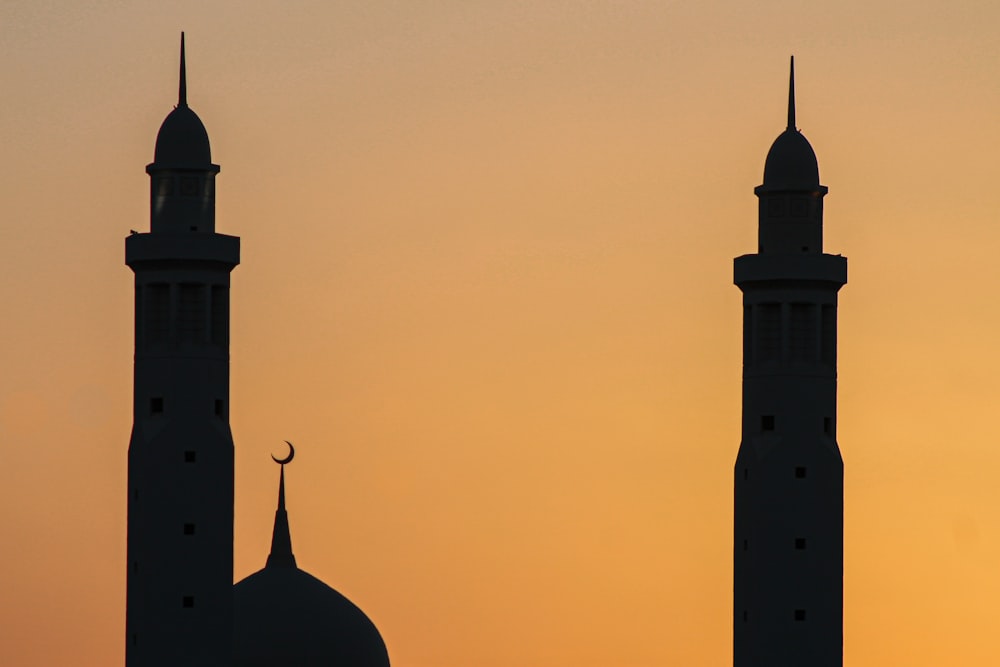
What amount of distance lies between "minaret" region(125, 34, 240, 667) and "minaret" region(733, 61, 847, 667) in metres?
19.9

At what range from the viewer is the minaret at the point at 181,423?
11544 cm

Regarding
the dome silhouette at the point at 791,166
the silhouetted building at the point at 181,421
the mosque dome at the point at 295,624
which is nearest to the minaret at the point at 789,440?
the dome silhouette at the point at 791,166

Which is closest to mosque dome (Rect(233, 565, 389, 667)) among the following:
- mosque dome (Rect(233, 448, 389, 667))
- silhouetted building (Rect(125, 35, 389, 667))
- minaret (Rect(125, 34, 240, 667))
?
mosque dome (Rect(233, 448, 389, 667))

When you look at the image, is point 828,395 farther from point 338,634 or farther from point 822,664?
point 338,634

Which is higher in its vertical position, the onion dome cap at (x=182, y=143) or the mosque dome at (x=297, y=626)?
the onion dome cap at (x=182, y=143)

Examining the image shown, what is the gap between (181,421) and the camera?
4594 inches

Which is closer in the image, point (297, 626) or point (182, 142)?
point (182, 142)

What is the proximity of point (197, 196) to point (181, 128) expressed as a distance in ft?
8.53

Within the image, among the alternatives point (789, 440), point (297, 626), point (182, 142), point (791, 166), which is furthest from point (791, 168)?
point (297, 626)

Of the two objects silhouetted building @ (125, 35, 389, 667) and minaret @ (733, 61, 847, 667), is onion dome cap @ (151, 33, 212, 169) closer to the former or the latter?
silhouetted building @ (125, 35, 389, 667)

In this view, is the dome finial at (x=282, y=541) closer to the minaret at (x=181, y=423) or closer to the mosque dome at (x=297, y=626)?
the mosque dome at (x=297, y=626)

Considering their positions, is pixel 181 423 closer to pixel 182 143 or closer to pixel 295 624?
pixel 182 143

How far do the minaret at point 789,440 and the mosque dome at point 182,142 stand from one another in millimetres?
21099

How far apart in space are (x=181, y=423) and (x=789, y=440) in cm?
2307
